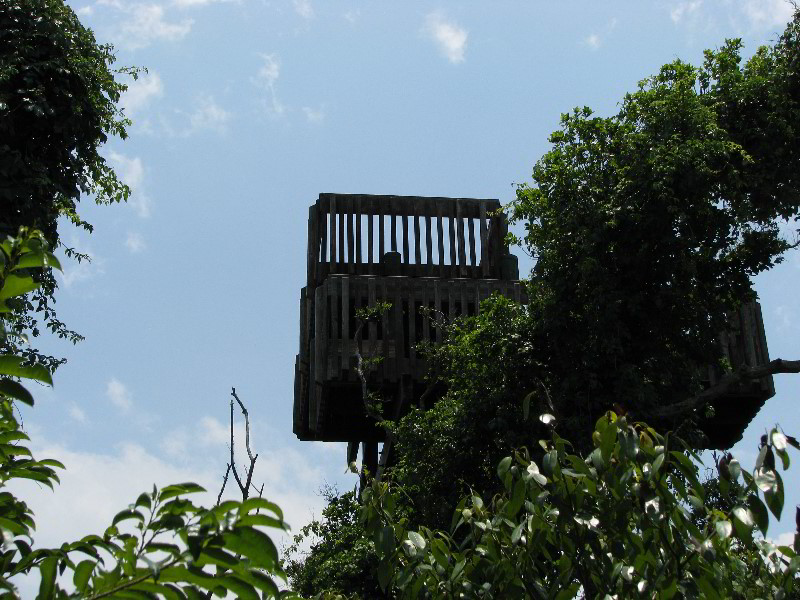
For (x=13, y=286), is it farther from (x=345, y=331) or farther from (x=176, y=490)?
(x=345, y=331)

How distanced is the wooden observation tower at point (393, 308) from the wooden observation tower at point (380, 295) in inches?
0.6

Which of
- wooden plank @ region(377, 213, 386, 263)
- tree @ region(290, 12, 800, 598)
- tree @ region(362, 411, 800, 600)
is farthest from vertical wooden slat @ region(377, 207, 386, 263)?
tree @ region(362, 411, 800, 600)

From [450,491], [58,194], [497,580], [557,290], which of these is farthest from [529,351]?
[497,580]

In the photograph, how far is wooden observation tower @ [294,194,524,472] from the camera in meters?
15.3

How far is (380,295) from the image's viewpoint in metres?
15.7

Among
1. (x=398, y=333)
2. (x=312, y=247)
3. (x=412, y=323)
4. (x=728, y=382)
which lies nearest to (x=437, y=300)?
(x=412, y=323)

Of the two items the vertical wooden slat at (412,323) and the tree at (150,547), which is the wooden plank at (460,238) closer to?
the vertical wooden slat at (412,323)

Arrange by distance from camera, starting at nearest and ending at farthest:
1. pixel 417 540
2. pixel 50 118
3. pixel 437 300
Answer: pixel 417 540
pixel 50 118
pixel 437 300

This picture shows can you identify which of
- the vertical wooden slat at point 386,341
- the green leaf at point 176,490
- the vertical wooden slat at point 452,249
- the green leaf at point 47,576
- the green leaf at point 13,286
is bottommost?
the green leaf at point 47,576

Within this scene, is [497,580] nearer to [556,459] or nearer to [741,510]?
[556,459]

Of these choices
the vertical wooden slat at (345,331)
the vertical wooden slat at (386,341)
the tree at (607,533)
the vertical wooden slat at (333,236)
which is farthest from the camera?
the vertical wooden slat at (333,236)

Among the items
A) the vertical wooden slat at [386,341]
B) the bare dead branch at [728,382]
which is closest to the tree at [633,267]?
the bare dead branch at [728,382]

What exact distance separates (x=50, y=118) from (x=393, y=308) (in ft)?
20.6

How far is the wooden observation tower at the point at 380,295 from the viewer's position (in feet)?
50.3
